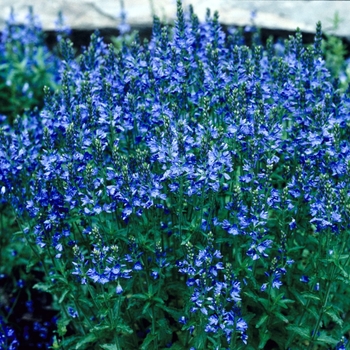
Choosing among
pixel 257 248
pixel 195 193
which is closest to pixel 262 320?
pixel 257 248

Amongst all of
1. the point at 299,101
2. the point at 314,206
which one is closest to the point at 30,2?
the point at 299,101

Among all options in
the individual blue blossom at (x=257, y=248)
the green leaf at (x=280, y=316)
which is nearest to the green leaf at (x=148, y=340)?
the green leaf at (x=280, y=316)

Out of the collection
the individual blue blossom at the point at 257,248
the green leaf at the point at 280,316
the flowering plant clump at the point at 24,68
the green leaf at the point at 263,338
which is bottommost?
the green leaf at the point at 263,338

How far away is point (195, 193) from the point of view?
443 centimetres

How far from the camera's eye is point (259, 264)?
16.6ft

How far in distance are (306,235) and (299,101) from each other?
94 cm

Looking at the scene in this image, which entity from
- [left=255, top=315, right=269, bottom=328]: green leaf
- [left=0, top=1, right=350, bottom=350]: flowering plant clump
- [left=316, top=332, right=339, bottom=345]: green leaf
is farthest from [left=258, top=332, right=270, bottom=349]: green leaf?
[left=316, top=332, right=339, bottom=345]: green leaf

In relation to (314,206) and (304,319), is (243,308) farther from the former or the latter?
(314,206)

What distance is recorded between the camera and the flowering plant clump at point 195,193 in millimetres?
4320

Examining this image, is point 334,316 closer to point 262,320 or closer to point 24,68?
point 262,320

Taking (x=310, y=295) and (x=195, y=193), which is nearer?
(x=195, y=193)

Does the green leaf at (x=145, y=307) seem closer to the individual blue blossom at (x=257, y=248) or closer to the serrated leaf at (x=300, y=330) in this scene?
the individual blue blossom at (x=257, y=248)

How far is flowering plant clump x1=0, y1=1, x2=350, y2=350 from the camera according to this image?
4.32 meters

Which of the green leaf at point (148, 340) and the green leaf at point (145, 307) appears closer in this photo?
the green leaf at point (145, 307)
